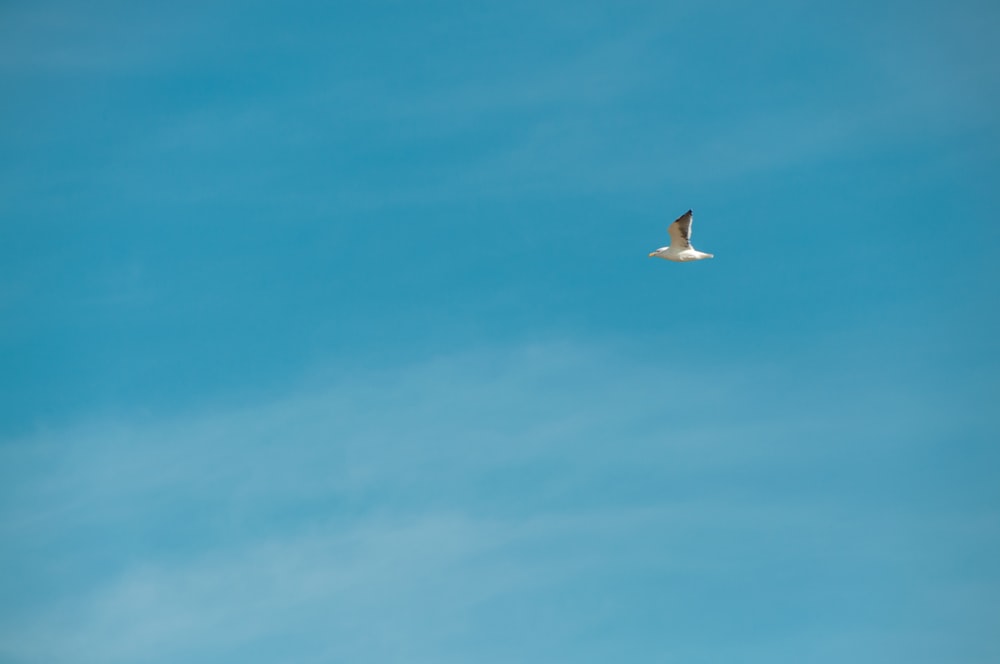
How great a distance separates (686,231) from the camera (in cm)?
11625

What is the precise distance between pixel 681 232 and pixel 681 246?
0.98m

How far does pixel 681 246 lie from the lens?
384ft

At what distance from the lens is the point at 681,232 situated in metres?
116

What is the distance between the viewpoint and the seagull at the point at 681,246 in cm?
11588

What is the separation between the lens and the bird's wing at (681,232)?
115688 mm

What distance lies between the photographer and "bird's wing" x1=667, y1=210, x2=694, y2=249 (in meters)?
116

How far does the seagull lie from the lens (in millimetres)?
115875
